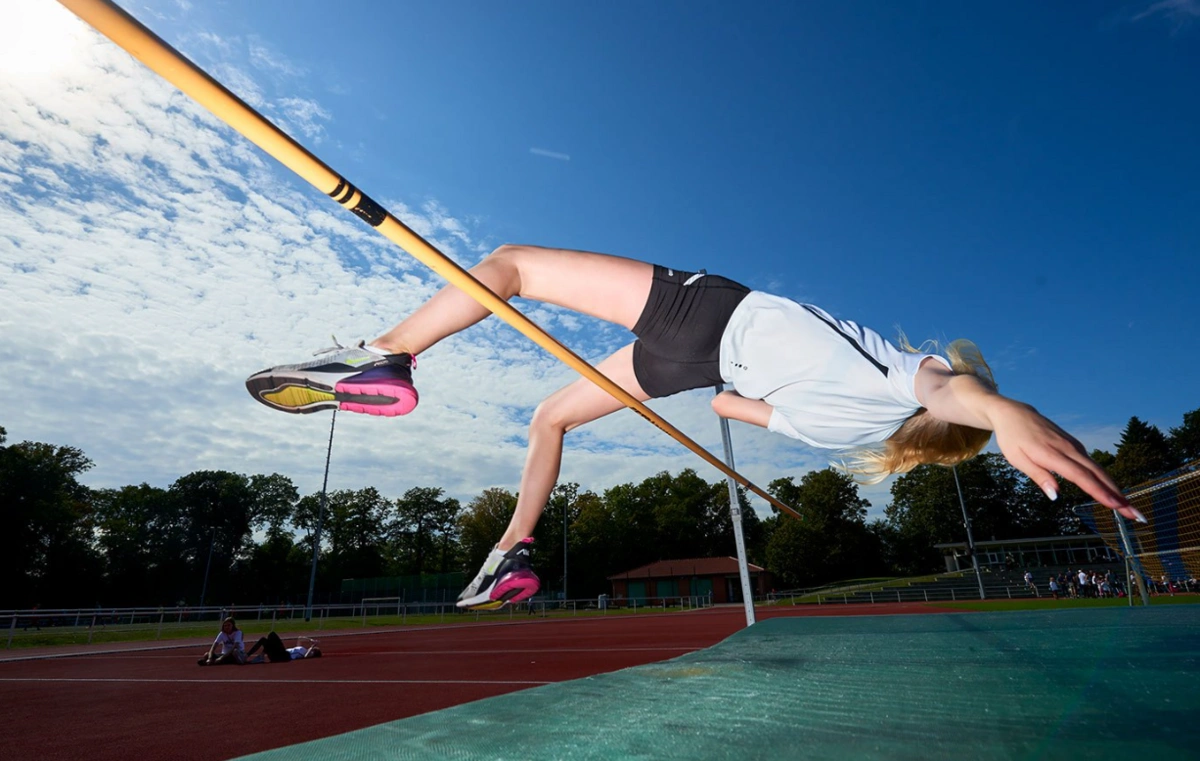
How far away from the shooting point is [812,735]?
1287 mm

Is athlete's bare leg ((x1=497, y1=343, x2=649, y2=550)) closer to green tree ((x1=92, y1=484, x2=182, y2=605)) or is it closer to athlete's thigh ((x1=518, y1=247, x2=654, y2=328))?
athlete's thigh ((x1=518, y1=247, x2=654, y2=328))

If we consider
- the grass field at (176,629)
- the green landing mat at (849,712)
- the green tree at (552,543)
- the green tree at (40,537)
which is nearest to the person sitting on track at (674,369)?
the green landing mat at (849,712)

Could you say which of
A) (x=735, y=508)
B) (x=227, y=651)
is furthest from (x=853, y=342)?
(x=227, y=651)

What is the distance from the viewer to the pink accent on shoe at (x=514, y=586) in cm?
228

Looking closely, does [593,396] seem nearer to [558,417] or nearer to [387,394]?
[558,417]

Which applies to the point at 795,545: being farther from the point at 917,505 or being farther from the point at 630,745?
the point at 630,745

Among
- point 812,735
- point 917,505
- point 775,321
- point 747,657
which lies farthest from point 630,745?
point 917,505

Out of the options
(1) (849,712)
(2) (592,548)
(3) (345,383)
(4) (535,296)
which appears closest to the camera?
(1) (849,712)

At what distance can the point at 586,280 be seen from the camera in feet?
6.89

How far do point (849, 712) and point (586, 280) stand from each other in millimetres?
1477

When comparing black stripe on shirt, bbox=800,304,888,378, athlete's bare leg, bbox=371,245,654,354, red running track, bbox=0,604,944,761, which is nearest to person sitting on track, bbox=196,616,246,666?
red running track, bbox=0,604,944,761

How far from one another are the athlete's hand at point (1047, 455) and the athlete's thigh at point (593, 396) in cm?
136

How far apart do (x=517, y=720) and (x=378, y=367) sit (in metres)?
1.10

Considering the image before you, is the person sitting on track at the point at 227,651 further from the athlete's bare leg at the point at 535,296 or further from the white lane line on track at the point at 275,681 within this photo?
the athlete's bare leg at the point at 535,296
